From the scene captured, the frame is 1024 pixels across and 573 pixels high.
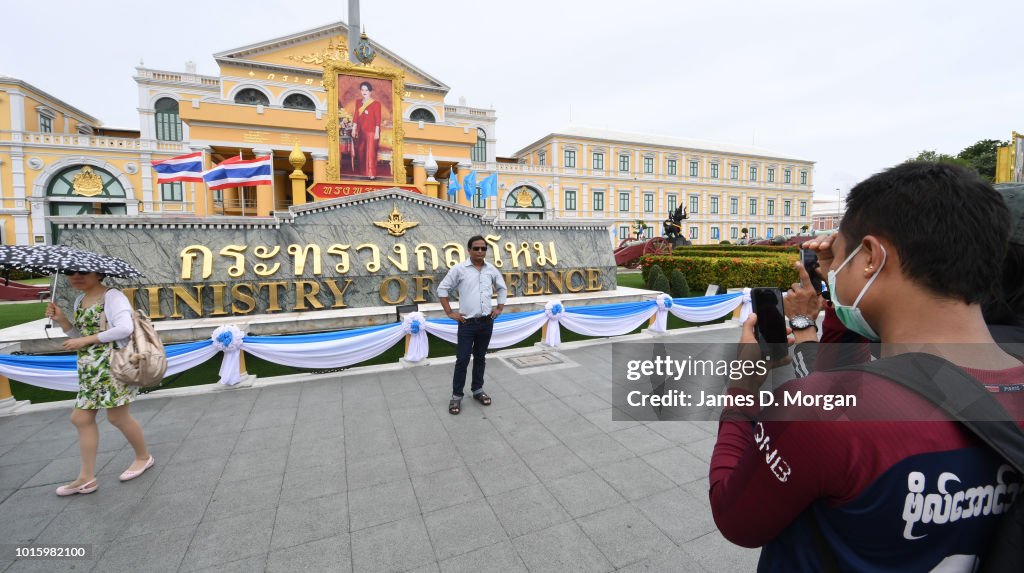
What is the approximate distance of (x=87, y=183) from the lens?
2736 cm

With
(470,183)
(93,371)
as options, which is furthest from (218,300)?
(470,183)

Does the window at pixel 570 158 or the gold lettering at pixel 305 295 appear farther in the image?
the window at pixel 570 158

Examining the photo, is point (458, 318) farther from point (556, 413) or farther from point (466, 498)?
point (466, 498)

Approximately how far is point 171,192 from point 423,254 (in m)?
27.8

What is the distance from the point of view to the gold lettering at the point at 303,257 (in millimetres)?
9272

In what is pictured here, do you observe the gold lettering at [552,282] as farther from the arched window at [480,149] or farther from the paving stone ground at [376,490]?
the arched window at [480,149]

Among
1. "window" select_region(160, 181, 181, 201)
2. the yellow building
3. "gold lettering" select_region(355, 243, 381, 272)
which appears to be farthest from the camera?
"window" select_region(160, 181, 181, 201)

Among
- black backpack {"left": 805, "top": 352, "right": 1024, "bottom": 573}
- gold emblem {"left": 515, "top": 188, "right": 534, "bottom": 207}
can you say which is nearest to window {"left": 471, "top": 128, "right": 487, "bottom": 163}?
gold emblem {"left": 515, "top": 188, "right": 534, "bottom": 207}

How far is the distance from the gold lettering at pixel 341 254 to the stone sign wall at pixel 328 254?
0.07 feet

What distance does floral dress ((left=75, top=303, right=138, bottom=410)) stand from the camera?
343 cm

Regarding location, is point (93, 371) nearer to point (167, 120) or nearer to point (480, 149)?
point (167, 120)

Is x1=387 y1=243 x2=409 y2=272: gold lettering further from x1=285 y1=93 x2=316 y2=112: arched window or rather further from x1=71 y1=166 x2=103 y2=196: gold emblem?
x1=71 y1=166 x2=103 y2=196: gold emblem

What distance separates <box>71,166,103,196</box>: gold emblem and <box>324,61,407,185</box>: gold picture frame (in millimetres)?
23577

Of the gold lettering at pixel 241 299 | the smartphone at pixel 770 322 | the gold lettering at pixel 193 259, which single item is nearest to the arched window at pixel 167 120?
the gold lettering at pixel 193 259
